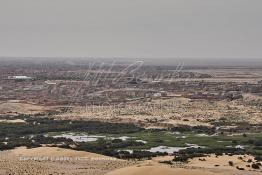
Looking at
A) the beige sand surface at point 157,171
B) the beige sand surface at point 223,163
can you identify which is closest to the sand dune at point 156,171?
the beige sand surface at point 157,171

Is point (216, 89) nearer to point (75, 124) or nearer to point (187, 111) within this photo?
point (187, 111)

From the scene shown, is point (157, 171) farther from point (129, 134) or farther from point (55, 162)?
point (129, 134)

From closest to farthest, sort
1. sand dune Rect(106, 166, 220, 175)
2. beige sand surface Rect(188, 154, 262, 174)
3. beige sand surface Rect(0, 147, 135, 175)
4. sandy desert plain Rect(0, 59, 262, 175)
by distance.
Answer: sand dune Rect(106, 166, 220, 175) < beige sand surface Rect(0, 147, 135, 175) < beige sand surface Rect(188, 154, 262, 174) < sandy desert plain Rect(0, 59, 262, 175)

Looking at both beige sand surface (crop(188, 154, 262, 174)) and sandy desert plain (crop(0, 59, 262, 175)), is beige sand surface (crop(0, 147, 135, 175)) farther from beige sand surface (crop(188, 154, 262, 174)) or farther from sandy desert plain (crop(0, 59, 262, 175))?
beige sand surface (crop(188, 154, 262, 174))

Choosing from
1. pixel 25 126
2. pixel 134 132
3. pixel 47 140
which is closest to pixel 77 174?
pixel 47 140

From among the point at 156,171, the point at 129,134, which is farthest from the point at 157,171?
the point at 129,134

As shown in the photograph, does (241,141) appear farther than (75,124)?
No

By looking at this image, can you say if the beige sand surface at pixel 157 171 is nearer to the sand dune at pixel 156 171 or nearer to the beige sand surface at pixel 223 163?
the sand dune at pixel 156 171

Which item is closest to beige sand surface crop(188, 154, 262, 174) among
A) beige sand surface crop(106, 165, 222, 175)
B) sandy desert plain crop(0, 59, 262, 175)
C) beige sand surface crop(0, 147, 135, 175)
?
sandy desert plain crop(0, 59, 262, 175)
